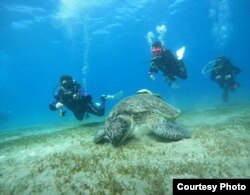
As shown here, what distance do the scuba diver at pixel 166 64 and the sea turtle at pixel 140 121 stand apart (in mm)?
4958

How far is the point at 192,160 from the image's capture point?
6.17m

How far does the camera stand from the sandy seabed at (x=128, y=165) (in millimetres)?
5340

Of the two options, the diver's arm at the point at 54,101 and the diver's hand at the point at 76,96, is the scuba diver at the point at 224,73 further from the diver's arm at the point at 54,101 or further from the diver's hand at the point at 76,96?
the diver's arm at the point at 54,101

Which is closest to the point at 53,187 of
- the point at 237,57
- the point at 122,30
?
the point at 122,30

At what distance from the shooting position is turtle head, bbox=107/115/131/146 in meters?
7.36

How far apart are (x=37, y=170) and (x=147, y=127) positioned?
3.56m

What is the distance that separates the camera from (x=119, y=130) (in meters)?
7.36

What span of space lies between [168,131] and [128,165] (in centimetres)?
191

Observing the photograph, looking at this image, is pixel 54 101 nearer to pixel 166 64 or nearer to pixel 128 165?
pixel 166 64

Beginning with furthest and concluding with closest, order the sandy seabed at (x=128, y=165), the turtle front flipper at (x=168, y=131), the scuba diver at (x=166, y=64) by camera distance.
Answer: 1. the scuba diver at (x=166, y=64)
2. the turtle front flipper at (x=168, y=131)
3. the sandy seabed at (x=128, y=165)

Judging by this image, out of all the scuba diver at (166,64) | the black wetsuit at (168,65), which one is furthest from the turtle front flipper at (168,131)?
the black wetsuit at (168,65)

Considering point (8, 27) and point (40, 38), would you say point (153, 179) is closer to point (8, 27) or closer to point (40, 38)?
point (8, 27)

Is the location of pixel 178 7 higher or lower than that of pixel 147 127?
higher

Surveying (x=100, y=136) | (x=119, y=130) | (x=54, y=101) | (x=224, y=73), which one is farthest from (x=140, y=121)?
(x=224, y=73)
